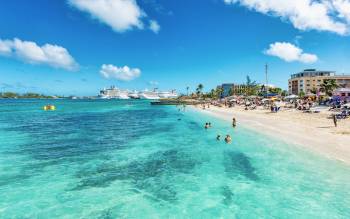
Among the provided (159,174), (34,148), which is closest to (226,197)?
(159,174)

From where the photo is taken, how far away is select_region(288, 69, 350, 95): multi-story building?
126406 millimetres

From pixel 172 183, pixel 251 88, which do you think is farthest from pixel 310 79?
pixel 172 183

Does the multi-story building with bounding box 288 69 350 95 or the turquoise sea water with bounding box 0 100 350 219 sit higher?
the multi-story building with bounding box 288 69 350 95

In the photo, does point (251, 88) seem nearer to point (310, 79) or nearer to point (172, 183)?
point (310, 79)

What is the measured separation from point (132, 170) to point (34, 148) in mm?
14486

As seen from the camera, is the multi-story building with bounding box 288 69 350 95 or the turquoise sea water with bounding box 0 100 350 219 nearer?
the turquoise sea water with bounding box 0 100 350 219

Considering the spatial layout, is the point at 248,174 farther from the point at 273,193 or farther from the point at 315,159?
the point at 315,159

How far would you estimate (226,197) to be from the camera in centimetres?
1458

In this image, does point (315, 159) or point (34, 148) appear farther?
point (34, 148)

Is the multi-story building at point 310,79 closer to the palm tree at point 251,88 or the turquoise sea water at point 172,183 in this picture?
the palm tree at point 251,88

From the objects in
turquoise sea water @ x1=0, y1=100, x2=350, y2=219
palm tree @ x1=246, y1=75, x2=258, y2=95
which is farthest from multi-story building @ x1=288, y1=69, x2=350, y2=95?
turquoise sea water @ x1=0, y1=100, x2=350, y2=219

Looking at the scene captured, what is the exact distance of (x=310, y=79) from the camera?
437 feet

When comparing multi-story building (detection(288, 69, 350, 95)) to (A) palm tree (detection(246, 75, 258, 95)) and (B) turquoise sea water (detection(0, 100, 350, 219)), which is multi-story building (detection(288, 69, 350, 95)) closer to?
(A) palm tree (detection(246, 75, 258, 95))

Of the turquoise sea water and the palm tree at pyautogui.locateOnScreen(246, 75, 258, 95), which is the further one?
the palm tree at pyautogui.locateOnScreen(246, 75, 258, 95)
